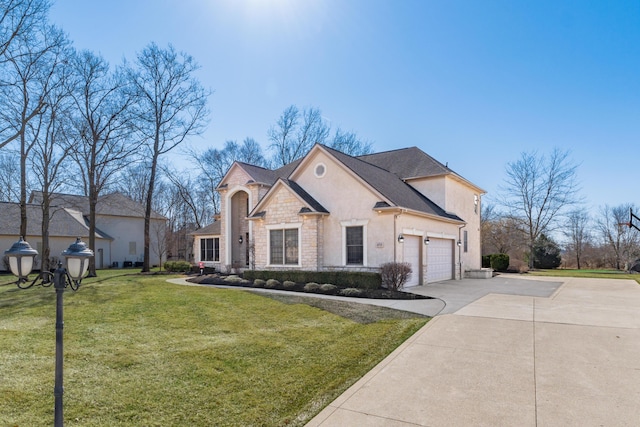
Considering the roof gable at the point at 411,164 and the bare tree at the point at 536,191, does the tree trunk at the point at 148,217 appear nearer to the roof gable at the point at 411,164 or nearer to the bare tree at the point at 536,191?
the roof gable at the point at 411,164

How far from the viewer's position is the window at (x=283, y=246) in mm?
16906

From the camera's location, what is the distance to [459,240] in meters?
20.9

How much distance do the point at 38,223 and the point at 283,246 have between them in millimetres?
25147

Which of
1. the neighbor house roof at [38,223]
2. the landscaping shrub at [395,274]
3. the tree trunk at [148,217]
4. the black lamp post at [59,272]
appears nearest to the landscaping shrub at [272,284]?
the landscaping shrub at [395,274]

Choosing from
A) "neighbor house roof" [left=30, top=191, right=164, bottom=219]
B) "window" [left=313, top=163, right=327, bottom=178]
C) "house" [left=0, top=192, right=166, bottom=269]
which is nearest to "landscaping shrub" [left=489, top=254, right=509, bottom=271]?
"window" [left=313, top=163, right=327, bottom=178]

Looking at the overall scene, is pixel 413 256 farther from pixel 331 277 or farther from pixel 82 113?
pixel 82 113

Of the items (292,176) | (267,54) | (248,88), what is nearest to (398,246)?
(292,176)

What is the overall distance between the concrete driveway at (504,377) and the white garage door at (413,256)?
7146 millimetres

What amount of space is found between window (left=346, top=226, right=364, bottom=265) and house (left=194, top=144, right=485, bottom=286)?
0.04 m

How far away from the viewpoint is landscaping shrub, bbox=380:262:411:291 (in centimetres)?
1373

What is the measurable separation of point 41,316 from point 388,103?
15.9 m

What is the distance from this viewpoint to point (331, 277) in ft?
Answer: 48.3

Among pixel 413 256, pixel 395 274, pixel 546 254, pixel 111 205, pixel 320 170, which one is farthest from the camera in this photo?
pixel 111 205

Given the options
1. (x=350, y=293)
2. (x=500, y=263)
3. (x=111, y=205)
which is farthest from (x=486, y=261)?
(x=111, y=205)
